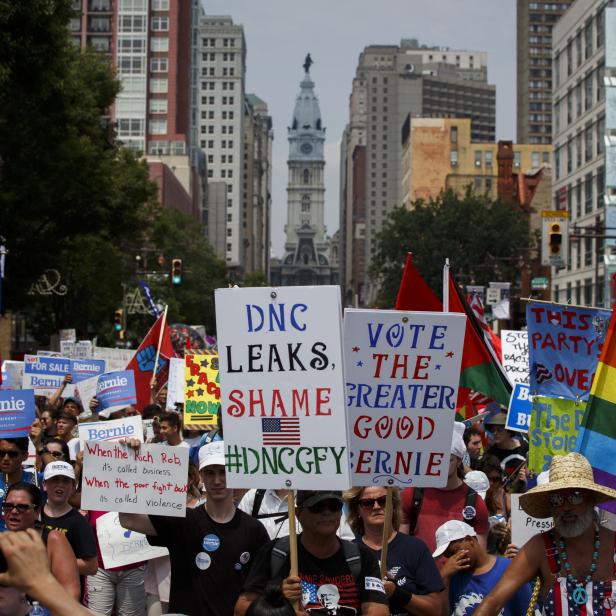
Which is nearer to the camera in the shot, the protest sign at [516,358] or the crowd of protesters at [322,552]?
the crowd of protesters at [322,552]

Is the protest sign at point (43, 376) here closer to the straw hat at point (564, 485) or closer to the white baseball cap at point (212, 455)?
the white baseball cap at point (212, 455)

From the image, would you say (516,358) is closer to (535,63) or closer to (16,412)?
(16,412)

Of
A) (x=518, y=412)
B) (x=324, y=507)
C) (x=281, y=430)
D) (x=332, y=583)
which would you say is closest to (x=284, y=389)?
(x=281, y=430)

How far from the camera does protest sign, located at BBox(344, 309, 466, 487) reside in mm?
6391

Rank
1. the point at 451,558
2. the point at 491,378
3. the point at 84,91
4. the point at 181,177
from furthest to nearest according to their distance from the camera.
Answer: the point at 181,177 → the point at 84,91 → the point at 491,378 → the point at 451,558

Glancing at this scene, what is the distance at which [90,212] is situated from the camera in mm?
35438

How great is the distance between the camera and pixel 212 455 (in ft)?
23.6

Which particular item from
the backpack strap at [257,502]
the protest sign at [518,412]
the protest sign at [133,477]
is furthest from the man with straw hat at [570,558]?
the protest sign at [518,412]

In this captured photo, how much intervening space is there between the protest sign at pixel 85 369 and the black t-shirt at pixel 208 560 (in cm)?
1273

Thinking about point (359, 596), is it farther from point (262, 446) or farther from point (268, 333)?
point (268, 333)

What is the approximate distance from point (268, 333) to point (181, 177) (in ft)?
393

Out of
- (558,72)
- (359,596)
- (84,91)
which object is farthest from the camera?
(558,72)

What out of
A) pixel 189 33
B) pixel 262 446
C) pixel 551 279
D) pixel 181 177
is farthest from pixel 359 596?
pixel 189 33

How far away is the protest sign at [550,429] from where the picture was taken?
29.2ft
